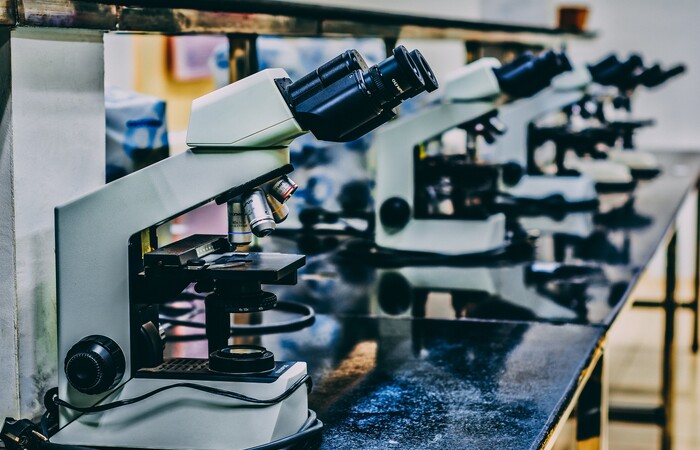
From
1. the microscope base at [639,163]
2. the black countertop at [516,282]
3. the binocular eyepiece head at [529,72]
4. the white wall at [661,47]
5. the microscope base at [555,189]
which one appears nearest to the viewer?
the black countertop at [516,282]

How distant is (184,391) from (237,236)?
164 mm

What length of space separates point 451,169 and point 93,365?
4.34 feet

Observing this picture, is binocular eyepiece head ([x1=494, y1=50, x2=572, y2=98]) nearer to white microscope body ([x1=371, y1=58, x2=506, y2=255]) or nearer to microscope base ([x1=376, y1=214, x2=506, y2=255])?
white microscope body ([x1=371, y1=58, x2=506, y2=255])

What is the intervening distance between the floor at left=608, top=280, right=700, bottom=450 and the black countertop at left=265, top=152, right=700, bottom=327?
0.78 m

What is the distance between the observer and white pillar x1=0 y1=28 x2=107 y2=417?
3.50 feet

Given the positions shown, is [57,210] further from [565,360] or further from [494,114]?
[494,114]

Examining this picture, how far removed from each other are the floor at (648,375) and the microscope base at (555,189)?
0.37m

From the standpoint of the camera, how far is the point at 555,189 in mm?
3049

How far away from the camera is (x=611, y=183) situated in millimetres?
3686

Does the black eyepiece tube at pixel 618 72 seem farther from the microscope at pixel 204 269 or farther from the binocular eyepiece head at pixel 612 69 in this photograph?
the microscope at pixel 204 269

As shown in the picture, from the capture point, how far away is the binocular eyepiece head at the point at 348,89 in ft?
3.01

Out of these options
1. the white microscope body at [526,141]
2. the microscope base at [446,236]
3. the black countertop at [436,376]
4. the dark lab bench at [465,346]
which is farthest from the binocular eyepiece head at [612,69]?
the black countertop at [436,376]

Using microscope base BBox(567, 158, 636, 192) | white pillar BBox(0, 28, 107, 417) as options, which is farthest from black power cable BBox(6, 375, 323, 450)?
microscope base BBox(567, 158, 636, 192)

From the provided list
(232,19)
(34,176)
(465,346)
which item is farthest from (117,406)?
(232,19)
